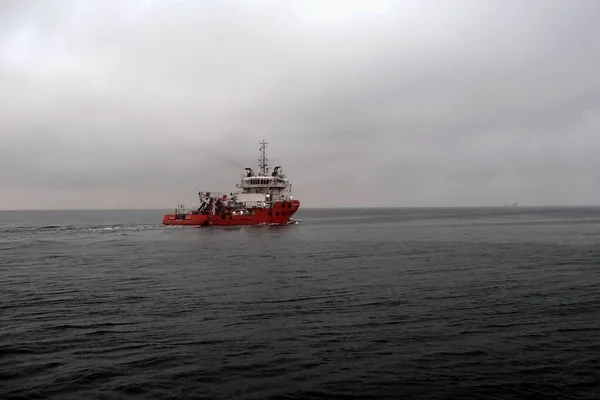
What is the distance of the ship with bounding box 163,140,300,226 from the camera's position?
321 feet

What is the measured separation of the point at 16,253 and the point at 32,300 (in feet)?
101

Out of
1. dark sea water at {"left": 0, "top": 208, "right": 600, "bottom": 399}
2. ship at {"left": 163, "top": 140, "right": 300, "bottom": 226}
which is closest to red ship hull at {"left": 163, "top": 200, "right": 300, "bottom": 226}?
ship at {"left": 163, "top": 140, "right": 300, "bottom": 226}

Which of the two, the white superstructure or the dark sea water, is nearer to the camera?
the dark sea water

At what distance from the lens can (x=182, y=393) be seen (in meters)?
12.5

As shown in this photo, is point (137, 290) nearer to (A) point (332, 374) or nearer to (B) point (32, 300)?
(B) point (32, 300)

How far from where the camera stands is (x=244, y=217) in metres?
97.9

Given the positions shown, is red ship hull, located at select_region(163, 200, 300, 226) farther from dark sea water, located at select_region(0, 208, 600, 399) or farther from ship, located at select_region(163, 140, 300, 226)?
dark sea water, located at select_region(0, 208, 600, 399)

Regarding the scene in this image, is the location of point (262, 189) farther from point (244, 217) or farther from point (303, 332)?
point (303, 332)

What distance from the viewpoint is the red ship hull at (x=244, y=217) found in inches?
3824

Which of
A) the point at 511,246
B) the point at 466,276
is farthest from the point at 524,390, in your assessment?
the point at 511,246

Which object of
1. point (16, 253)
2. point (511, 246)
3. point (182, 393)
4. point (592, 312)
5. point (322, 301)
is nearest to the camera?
point (182, 393)

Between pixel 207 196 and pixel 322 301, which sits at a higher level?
pixel 207 196

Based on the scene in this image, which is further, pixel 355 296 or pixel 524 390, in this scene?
pixel 355 296

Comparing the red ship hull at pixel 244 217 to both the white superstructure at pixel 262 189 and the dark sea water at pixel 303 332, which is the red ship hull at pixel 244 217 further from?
the dark sea water at pixel 303 332
